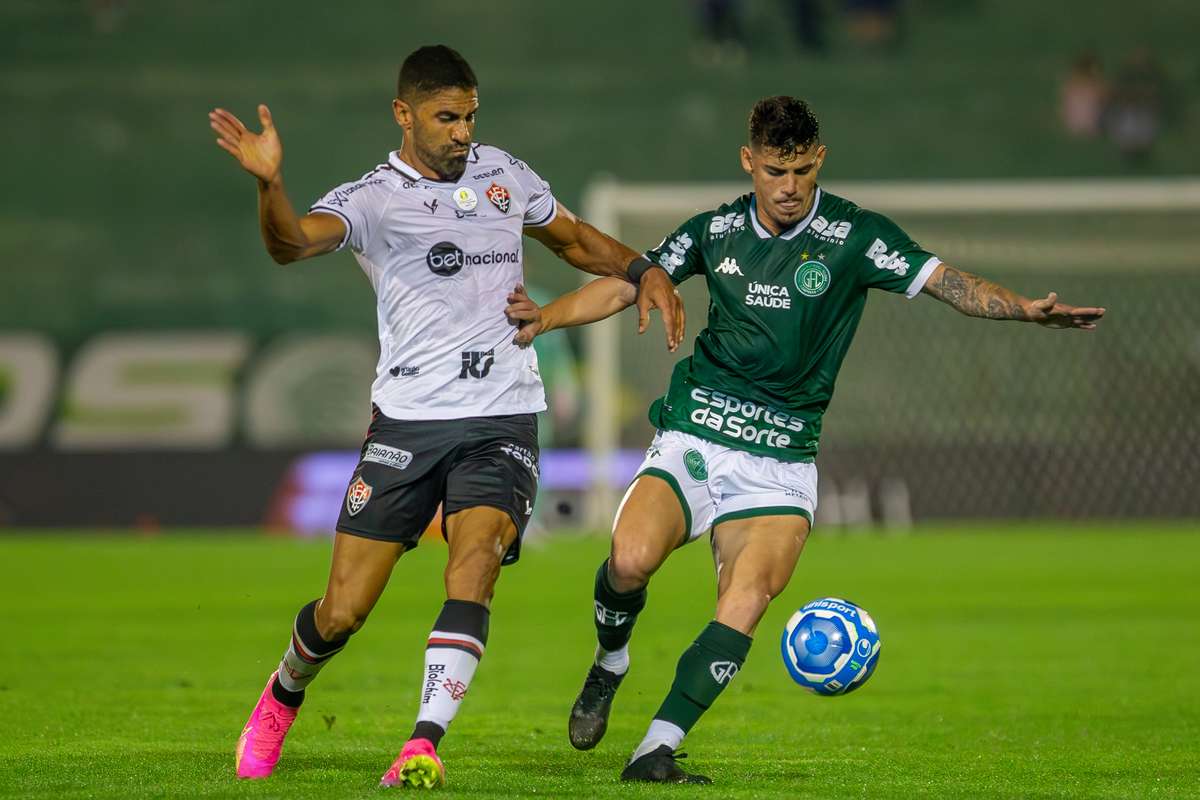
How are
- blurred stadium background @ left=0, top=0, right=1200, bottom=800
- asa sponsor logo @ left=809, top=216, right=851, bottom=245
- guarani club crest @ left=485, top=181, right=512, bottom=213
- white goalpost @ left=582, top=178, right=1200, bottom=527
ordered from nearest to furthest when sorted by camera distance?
guarani club crest @ left=485, top=181, right=512, bottom=213
asa sponsor logo @ left=809, top=216, right=851, bottom=245
blurred stadium background @ left=0, top=0, right=1200, bottom=800
white goalpost @ left=582, top=178, right=1200, bottom=527

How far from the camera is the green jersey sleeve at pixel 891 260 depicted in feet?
21.1

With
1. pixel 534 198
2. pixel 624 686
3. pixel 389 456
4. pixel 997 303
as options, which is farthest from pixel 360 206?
pixel 624 686

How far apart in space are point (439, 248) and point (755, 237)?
1207 millimetres

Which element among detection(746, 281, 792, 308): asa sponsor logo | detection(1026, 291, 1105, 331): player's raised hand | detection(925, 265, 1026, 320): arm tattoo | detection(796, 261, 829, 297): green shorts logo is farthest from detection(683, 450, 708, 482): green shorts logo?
detection(1026, 291, 1105, 331): player's raised hand

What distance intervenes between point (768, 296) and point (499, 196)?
1.03 metres

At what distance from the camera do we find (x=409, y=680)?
948 cm

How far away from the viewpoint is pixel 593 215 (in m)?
18.8

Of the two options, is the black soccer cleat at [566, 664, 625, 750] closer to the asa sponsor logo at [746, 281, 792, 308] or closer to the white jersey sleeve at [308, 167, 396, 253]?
the asa sponsor logo at [746, 281, 792, 308]

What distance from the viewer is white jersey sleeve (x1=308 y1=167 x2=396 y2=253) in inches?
236

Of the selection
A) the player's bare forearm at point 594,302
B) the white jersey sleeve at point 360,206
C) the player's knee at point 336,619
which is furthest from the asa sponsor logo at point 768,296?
the player's knee at point 336,619

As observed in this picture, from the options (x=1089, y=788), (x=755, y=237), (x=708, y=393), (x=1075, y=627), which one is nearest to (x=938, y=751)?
(x=1089, y=788)

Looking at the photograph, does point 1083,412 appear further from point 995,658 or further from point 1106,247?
point 995,658

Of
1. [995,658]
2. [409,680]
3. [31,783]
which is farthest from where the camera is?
[995,658]

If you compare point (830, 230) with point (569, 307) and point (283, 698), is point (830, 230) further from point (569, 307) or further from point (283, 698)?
point (283, 698)
